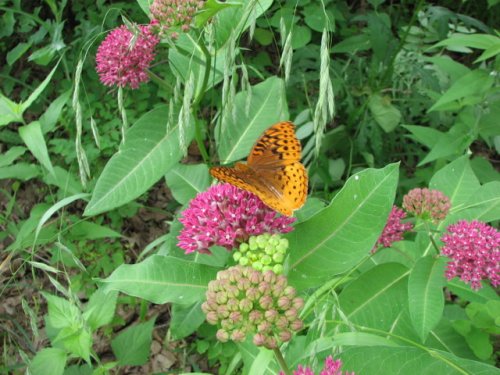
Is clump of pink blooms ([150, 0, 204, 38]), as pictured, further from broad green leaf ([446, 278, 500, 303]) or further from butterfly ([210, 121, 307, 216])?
broad green leaf ([446, 278, 500, 303])

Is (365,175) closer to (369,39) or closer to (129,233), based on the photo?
(369,39)

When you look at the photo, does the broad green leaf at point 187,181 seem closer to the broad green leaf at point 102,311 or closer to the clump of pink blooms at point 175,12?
the broad green leaf at point 102,311

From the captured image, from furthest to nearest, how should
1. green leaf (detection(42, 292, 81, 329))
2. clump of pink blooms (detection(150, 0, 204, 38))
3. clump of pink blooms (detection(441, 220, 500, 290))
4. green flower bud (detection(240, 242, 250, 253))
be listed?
green leaf (detection(42, 292, 81, 329))
clump of pink blooms (detection(441, 220, 500, 290))
clump of pink blooms (detection(150, 0, 204, 38))
green flower bud (detection(240, 242, 250, 253))

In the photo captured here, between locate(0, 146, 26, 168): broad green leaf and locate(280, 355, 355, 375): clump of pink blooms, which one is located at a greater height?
locate(280, 355, 355, 375): clump of pink blooms

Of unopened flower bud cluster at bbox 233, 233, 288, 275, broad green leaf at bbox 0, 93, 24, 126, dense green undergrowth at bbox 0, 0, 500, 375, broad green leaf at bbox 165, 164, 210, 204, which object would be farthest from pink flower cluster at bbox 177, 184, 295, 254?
broad green leaf at bbox 0, 93, 24, 126

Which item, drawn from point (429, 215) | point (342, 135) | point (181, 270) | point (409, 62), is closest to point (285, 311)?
point (181, 270)

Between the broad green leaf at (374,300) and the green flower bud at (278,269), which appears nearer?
the green flower bud at (278,269)

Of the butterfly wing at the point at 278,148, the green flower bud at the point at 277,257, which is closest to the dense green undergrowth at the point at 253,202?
the green flower bud at the point at 277,257
